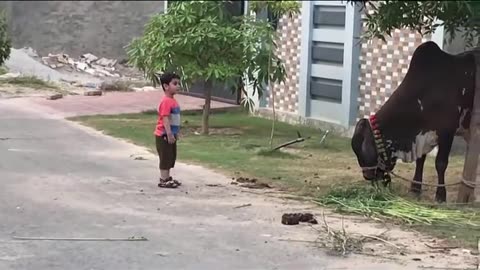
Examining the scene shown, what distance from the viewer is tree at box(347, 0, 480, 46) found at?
7359 mm

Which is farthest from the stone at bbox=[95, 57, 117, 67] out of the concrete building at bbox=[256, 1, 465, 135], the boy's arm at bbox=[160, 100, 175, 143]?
the boy's arm at bbox=[160, 100, 175, 143]

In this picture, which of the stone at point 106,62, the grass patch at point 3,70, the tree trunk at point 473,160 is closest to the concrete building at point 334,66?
the tree trunk at point 473,160

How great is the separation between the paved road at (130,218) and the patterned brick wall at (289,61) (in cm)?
465

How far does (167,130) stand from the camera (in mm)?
9242

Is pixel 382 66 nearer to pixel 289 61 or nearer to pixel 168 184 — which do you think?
pixel 289 61

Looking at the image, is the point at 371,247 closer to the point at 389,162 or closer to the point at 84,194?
the point at 389,162

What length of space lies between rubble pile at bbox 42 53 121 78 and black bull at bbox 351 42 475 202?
53.5 feet

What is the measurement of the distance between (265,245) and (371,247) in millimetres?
829

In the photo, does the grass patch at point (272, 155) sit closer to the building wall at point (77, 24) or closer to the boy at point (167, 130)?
the boy at point (167, 130)

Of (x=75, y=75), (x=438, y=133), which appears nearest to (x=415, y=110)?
(x=438, y=133)

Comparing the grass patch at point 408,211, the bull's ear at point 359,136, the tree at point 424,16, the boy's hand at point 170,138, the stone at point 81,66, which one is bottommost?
the stone at point 81,66

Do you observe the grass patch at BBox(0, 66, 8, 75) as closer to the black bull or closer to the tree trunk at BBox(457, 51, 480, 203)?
the black bull

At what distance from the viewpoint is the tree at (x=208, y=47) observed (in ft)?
42.1

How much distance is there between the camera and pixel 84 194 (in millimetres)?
8836
